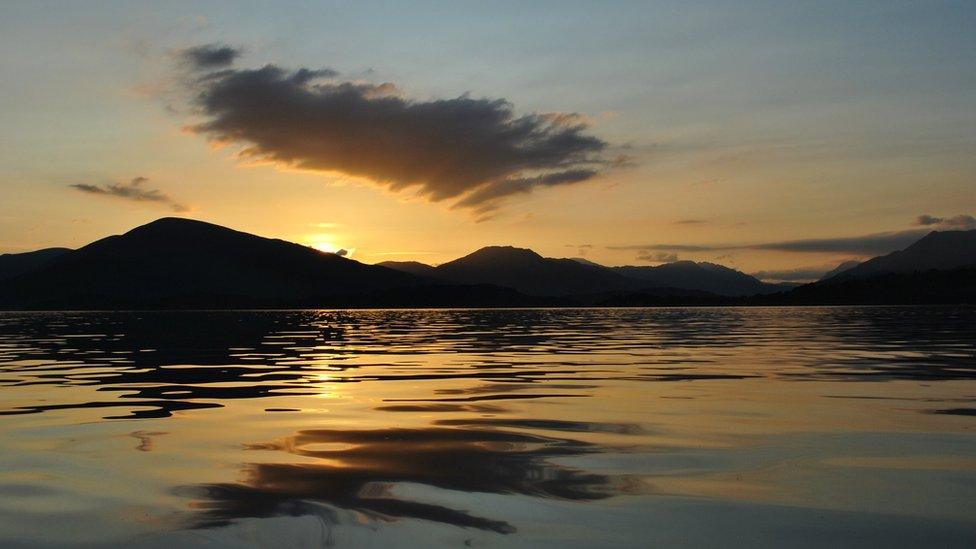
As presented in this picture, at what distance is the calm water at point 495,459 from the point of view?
7621 mm

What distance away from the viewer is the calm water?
25.0ft

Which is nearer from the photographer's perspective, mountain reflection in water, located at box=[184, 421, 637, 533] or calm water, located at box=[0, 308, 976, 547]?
calm water, located at box=[0, 308, 976, 547]

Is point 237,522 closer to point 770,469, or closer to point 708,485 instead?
point 708,485

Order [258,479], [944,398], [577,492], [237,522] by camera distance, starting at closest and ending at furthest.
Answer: [237,522] → [577,492] → [258,479] → [944,398]

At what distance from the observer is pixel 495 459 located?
1088 cm

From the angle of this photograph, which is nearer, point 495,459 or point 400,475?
point 400,475

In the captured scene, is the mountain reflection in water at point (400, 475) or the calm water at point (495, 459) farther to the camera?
the mountain reflection in water at point (400, 475)

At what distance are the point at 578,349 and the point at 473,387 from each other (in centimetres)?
1573

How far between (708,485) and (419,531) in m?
3.60

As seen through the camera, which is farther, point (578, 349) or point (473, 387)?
point (578, 349)

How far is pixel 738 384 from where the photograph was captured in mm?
19719

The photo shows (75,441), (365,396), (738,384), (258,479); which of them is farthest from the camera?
(738,384)

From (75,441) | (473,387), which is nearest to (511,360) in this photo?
(473,387)

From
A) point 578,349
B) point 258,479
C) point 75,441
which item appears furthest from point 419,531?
point 578,349
